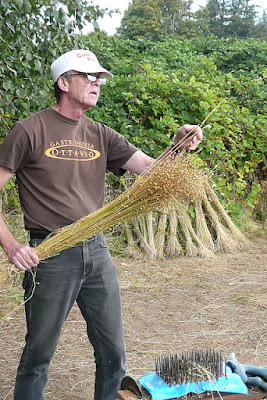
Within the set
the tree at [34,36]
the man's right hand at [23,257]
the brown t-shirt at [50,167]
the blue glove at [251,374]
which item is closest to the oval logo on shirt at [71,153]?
the brown t-shirt at [50,167]

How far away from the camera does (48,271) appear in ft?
7.75

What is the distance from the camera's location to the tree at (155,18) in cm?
2327

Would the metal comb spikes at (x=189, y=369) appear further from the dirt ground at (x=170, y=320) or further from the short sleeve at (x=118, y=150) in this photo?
the dirt ground at (x=170, y=320)

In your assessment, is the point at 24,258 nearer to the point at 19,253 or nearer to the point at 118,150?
the point at 19,253

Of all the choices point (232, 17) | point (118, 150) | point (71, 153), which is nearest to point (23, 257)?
point (71, 153)

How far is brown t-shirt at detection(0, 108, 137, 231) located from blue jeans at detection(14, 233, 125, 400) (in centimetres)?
16

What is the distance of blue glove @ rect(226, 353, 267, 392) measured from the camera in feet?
6.77

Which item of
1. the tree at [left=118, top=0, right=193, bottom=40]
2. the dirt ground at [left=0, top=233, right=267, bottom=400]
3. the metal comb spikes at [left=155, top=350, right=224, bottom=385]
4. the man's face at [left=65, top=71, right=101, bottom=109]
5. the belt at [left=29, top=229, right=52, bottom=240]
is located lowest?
the dirt ground at [left=0, top=233, right=267, bottom=400]

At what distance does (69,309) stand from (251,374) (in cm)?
90

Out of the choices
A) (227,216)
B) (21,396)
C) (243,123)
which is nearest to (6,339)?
(21,396)

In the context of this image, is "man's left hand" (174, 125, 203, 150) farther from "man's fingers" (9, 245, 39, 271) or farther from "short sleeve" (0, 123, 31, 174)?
"man's fingers" (9, 245, 39, 271)

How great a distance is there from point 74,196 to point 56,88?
56cm

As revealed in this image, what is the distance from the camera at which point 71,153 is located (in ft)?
8.04

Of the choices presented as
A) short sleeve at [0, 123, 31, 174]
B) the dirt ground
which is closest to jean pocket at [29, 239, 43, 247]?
short sleeve at [0, 123, 31, 174]
